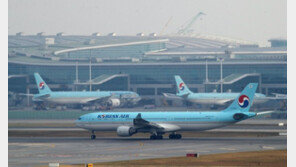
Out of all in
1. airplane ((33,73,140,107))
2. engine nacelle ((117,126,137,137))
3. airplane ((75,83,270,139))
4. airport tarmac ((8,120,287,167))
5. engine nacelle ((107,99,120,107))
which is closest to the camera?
airport tarmac ((8,120,287,167))

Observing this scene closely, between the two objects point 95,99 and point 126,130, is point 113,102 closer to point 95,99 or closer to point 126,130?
point 95,99

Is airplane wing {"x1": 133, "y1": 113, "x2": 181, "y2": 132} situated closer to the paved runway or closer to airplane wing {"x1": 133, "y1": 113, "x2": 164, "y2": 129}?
airplane wing {"x1": 133, "y1": 113, "x2": 164, "y2": 129}

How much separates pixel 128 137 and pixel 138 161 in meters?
36.0

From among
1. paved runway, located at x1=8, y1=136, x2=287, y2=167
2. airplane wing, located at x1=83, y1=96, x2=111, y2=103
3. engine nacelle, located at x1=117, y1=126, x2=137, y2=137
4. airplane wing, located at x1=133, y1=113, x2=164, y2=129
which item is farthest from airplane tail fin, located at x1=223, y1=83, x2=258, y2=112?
airplane wing, located at x1=83, y1=96, x2=111, y2=103

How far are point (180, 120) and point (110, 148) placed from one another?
50.7ft

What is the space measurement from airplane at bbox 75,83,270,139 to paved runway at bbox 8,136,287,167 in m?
3.16

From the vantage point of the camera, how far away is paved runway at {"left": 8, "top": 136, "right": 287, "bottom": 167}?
176 ft

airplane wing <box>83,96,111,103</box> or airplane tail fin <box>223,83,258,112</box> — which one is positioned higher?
airplane tail fin <box>223,83,258,112</box>

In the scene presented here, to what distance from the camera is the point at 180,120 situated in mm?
78000

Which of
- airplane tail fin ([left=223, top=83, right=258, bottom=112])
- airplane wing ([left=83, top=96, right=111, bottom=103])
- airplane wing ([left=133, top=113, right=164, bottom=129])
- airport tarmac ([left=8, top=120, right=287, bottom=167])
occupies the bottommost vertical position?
airport tarmac ([left=8, top=120, right=287, bottom=167])

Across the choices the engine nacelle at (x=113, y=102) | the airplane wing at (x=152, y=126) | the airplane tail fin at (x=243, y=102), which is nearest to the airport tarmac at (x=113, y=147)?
the airplane wing at (x=152, y=126)

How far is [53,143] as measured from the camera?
7431cm
